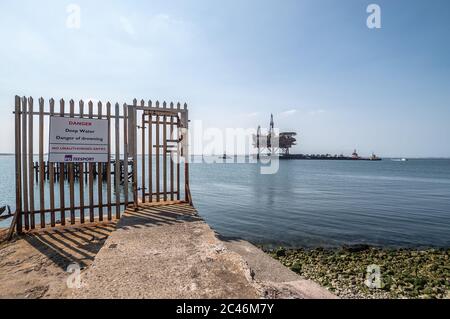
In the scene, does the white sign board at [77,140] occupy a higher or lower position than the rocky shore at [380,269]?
higher

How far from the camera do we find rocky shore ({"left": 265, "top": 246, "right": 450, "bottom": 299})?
6434 mm

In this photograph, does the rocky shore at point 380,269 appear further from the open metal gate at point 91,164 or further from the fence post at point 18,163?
the fence post at point 18,163

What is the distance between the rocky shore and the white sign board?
6.82 metres

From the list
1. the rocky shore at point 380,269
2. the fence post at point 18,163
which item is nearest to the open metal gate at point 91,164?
the fence post at point 18,163

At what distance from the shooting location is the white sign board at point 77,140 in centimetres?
642

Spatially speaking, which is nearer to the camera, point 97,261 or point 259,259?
point 97,261

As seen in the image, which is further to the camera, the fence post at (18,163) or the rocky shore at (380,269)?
the rocky shore at (380,269)

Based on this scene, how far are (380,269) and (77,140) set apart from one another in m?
9.83

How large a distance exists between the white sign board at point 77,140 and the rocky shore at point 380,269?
6821 millimetres

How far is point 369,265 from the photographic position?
829 cm

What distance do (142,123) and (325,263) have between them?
752cm
